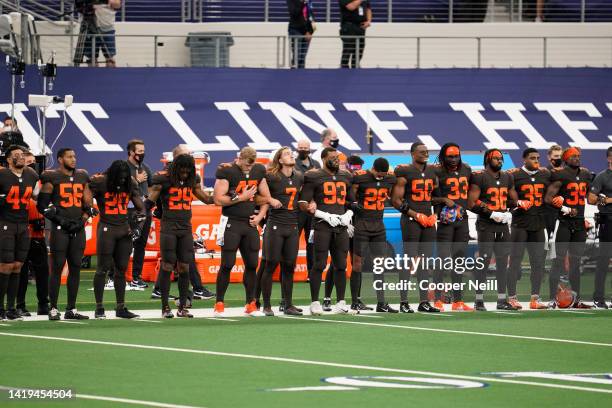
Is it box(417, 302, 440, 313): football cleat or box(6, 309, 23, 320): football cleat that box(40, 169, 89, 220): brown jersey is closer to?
box(6, 309, 23, 320): football cleat

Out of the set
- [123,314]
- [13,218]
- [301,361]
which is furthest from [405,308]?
[13,218]

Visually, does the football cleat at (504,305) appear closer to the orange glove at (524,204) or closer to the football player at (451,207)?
the football player at (451,207)

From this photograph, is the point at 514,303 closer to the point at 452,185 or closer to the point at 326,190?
the point at 452,185

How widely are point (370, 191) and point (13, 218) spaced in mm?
4303

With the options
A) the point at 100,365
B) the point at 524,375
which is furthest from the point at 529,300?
the point at 100,365

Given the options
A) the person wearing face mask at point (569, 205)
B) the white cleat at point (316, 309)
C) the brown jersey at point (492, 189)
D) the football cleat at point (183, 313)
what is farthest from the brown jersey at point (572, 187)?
the football cleat at point (183, 313)

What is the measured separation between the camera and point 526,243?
55.8 ft

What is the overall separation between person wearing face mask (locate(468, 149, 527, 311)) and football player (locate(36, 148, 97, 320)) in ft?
16.0

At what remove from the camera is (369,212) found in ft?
53.5

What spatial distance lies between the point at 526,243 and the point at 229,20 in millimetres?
12193

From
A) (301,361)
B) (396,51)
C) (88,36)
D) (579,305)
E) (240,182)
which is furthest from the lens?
(396,51)

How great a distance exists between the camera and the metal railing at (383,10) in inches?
1071

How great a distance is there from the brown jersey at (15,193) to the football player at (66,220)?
0.17 m

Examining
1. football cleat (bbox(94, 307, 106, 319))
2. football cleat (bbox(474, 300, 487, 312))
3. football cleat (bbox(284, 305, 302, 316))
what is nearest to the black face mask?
football cleat (bbox(284, 305, 302, 316))
